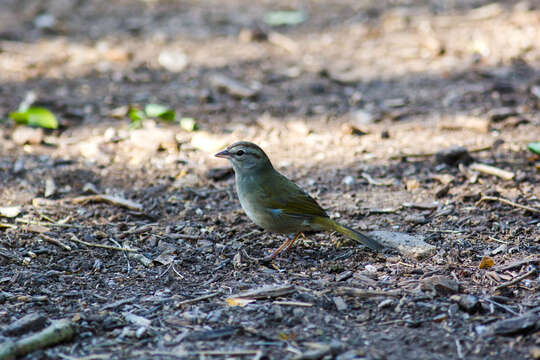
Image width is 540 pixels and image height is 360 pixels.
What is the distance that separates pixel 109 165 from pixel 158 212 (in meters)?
1.15

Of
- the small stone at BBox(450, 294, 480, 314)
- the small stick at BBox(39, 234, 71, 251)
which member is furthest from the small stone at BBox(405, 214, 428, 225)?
the small stick at BBox(39, 234, 71, 251)

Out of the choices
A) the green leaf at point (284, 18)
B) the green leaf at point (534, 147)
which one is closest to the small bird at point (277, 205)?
the green leaf at point (534, 147)

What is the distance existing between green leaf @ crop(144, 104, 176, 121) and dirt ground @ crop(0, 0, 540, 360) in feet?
0.31

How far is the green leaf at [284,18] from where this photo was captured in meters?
10.7

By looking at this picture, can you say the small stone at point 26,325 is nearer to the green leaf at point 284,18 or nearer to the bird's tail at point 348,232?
the bird's tail at point 348,232

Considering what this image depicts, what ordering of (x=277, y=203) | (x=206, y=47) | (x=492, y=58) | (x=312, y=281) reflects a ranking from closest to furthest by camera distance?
(x=312, y=281) → (x=277, y=203) → (x=492, y=58) → (x=206, y=47)

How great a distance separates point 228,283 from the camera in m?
4.44

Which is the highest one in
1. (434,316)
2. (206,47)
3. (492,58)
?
(206,47)

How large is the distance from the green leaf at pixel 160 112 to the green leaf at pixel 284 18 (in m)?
3.83

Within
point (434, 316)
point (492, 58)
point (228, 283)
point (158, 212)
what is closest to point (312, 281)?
point (228, 283)

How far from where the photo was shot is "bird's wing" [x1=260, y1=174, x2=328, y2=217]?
16.3 feet

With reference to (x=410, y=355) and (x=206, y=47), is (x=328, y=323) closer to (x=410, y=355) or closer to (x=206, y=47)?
(x=410, y=355)

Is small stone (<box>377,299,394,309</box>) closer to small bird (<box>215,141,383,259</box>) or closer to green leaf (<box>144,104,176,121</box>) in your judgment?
small bird (<box>215,141,383,259</box>)

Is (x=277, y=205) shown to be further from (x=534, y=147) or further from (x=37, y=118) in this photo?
(x=37, y=118)
